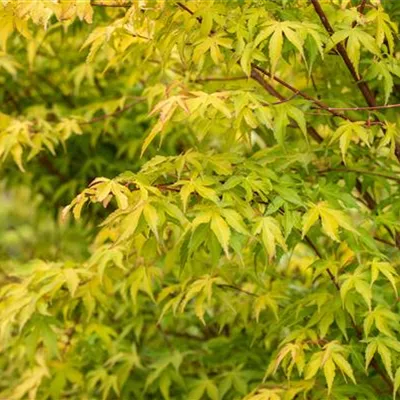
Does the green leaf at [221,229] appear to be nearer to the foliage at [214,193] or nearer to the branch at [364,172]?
the foliage at [214,193]

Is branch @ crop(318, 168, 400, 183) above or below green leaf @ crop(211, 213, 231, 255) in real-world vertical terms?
below

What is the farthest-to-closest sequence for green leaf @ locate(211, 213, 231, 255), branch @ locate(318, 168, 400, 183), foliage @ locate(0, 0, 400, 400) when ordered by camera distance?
branch @ locate(318, 168, 400, 183) → foliage @ locate(0, 0, 400, 400) → green leaf @ locate(211, 213, 231, 255)

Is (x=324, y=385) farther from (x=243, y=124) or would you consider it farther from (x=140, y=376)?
(x=140, y=376)

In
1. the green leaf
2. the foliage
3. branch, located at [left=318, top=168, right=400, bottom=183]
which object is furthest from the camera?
branch, located at [left=318, top=168, right=400, bottom=183]

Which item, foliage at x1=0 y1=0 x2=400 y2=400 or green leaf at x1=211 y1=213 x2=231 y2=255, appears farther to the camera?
foliage at x1=0 y1=0 x2=400 y2=400

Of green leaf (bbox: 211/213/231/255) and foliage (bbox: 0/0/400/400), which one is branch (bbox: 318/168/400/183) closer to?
foliage (bbox: 0/0/400/400)

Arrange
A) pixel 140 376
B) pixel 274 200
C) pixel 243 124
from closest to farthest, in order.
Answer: pixel 274 200
pixel 243 124
pixel 140 376

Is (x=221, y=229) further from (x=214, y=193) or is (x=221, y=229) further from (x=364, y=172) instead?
(x=364, y=172)

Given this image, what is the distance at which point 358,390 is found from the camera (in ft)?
7.74

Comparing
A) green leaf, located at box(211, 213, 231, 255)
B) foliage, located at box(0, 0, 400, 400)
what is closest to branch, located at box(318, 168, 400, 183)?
foliage, located at box(0, 0, 400, 400)

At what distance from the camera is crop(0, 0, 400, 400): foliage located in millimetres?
2154

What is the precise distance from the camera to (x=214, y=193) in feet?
6.75

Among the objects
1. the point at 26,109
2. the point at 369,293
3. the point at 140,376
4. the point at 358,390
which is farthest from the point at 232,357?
the point at 26,109

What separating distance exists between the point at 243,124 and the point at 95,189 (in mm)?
516
